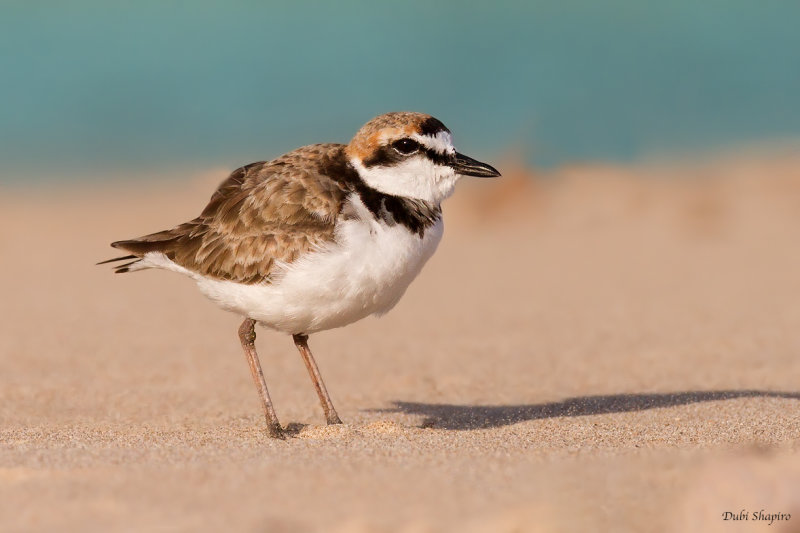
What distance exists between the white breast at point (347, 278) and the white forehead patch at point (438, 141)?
40cm

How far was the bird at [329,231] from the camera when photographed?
5312 millimetres

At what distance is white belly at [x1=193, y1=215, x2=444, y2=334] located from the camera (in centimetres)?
527

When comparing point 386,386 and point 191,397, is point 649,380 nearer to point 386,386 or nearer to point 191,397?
point 386,386

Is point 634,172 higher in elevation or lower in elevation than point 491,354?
higher

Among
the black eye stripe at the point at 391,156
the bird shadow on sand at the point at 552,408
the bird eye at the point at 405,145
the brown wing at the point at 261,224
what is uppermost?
the bird eye at the point at 405,145

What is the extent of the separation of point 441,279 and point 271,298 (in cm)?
725

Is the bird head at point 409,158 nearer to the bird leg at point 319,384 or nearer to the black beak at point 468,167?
the black beak at point 468,167

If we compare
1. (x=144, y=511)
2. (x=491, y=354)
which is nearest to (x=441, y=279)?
(x=491, y=354)

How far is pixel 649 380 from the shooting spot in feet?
26.1

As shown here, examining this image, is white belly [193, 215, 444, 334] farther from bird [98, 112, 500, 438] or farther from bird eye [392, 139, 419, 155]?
bird eye [392, 139, 419, 155]
